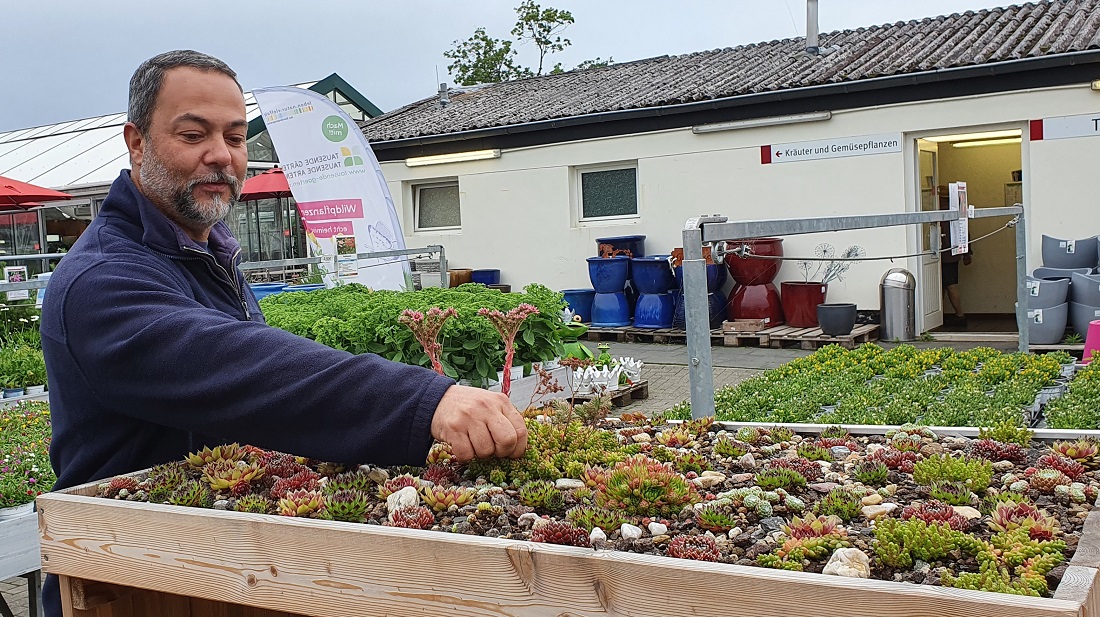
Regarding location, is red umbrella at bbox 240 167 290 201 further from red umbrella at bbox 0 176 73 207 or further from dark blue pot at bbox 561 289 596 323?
dark blue pot at bbox 561 289 596 323

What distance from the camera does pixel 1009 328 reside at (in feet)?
45.1

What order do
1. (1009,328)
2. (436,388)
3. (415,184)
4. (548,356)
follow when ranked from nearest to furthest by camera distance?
(436,388) < (548,356) < (1009,328) < (415,184)

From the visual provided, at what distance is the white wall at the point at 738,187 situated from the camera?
1174 cm

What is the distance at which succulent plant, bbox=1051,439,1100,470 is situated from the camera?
228 centimetres

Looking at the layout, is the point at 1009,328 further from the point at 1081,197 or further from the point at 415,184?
the point at 415,184

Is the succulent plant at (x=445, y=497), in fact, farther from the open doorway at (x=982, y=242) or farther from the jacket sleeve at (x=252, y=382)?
the open doorway at (x=982, y=242)

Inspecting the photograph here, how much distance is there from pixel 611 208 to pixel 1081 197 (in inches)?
256

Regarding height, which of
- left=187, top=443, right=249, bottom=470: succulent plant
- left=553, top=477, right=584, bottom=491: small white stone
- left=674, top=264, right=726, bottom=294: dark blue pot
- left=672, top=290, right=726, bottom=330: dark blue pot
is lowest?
left=672, top=290, right=726, bottom=330: dark blue pot

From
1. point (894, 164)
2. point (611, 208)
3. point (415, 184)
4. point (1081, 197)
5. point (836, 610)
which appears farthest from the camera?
point (415, 184)

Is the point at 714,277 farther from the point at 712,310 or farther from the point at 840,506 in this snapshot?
the point at 840,506

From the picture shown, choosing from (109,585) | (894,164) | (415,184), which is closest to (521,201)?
(415,184)

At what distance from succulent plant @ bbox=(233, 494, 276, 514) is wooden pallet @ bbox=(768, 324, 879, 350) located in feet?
34.5

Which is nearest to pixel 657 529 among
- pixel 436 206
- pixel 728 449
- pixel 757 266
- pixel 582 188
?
pixel 728 449

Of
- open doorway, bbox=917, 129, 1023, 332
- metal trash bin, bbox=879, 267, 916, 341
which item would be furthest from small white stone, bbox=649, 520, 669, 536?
open doorway, bbox=917, 129, 1023, 332
